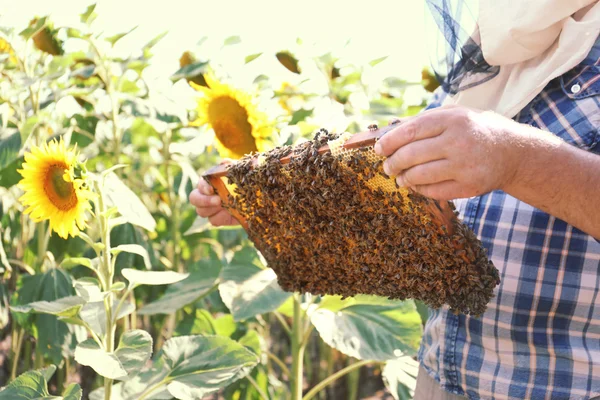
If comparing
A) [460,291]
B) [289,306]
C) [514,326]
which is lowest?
[289,306]

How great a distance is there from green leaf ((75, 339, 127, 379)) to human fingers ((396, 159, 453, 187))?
0.71 meters

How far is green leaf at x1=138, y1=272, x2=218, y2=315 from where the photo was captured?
196cm

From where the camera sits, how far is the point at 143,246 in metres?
2.33

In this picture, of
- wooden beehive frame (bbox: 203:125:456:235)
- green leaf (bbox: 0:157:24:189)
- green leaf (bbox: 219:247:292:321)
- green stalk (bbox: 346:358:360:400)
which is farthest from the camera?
green stalk (bbox: 346:358:360:400)

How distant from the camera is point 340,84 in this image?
251 cm

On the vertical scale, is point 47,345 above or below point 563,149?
below

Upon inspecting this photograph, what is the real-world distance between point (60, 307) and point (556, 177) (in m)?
1.01

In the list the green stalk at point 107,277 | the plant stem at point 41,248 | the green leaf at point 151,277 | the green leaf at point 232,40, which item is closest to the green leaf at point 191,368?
the green stalk at point 107,277

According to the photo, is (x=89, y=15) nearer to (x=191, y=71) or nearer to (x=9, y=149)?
(x=191, y=71)

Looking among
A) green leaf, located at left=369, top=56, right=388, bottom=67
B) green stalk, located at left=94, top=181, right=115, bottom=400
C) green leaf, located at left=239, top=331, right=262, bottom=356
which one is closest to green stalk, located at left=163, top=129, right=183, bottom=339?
green leaf, located at left=239, top=331, right=262, bottom=356

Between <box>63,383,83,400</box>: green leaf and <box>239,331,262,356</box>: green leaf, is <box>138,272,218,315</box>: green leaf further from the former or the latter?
<box>63,383,83,400</box>: green leaf

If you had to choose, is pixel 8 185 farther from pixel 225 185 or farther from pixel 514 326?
pixel 514 326

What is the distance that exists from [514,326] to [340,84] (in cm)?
150

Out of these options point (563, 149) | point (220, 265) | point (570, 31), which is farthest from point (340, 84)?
point (563, 149)
